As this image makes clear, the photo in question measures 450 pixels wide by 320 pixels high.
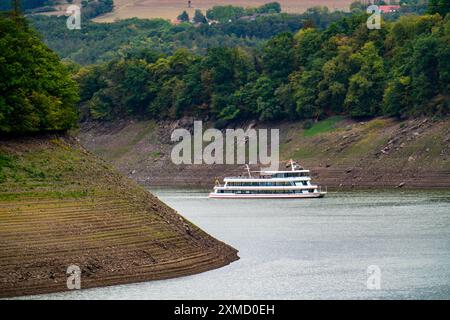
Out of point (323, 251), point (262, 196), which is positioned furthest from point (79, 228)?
point (262, 196)

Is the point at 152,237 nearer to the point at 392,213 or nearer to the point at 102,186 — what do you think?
the point at 102,186

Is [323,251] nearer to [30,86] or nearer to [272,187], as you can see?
[30,86]

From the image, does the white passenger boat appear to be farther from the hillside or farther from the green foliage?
the hillside

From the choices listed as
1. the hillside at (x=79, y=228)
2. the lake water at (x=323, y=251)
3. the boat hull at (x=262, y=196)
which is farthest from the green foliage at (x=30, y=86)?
the boat hull at (x=262, y=196)

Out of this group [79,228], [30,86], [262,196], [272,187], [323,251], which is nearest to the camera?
[79,228]

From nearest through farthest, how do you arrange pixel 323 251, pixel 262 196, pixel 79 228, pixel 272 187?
pixel 79 228 → pixel 323 251 → pixel 272 187 → pixel 262 196
